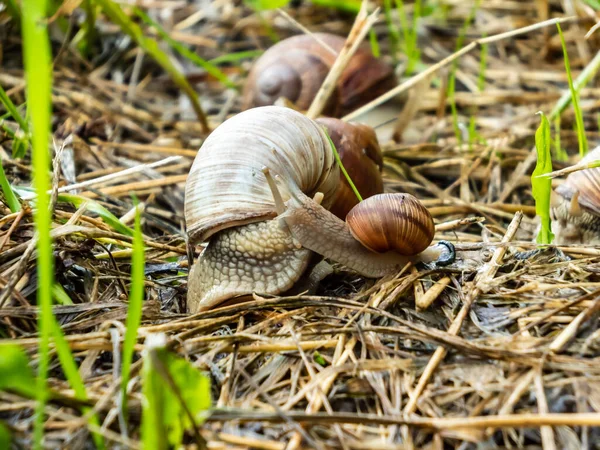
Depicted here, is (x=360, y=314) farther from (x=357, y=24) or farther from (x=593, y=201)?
(x=357, y=24)

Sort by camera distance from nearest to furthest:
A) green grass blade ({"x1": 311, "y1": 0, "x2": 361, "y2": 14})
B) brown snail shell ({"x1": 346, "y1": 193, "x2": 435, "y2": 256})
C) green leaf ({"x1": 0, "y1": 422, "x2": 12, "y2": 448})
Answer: green leaf ({"x1": 0, "y1": 422, "x2": 12, "y2": 448}) → brown snail shell ({"x1": 346, "y1": 193, "x2": 435, "y2": 256}) → green grass blade ({"x1": 311, "y1": 0, "x2": 361, "y2": 14})

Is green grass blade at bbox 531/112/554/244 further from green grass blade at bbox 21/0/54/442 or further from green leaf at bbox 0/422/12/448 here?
green leaf at bbox 0/422/12/448

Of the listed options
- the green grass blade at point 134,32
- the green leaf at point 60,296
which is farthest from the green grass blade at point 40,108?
the green grass blade at point 134,32

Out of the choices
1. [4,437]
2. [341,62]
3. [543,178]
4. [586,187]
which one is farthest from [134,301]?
[341,62]

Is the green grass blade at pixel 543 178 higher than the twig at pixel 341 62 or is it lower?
lower

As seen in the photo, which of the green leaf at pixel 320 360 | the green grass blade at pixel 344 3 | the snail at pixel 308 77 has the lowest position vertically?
the green leaf at pixel 320 360

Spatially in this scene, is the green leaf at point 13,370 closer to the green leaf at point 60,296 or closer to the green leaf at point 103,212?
the green leaf at point 60,296

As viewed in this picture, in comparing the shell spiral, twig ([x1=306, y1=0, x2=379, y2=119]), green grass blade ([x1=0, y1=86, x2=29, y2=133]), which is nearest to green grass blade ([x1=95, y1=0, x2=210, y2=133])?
twig ([x1=306, y1=0, x2=379, y2=119])
